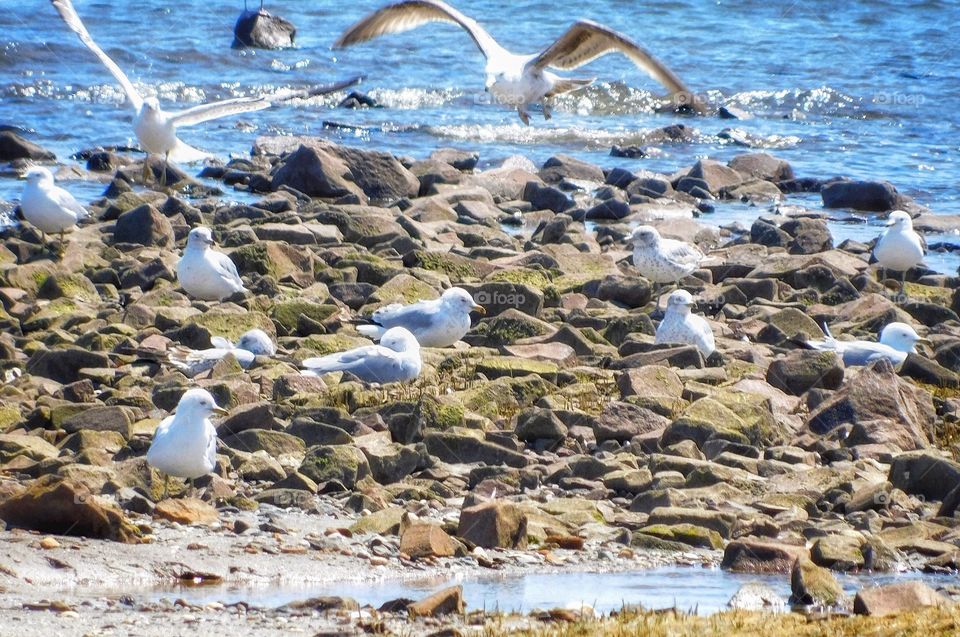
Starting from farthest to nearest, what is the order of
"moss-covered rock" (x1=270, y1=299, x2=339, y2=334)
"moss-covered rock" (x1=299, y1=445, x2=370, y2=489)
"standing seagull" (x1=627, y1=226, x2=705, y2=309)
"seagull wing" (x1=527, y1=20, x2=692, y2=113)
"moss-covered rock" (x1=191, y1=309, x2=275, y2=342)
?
1. "standing seagull" (x1=627, y1=226, x2=705, y2=309)
2. "seagull wing" (x1=527, y1=20, x2=692, y2=113)
3. "moss-covered rock" (x1=270, y1=299, x2=339, y2=334)
4. "moss-covered rock" (x1=191, y1=309, x2=275, y2=342)
5. "moss-covered rock" (x1=299, y1=445, x2=370, y2=489)

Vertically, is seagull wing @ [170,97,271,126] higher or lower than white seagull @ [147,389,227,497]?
higher

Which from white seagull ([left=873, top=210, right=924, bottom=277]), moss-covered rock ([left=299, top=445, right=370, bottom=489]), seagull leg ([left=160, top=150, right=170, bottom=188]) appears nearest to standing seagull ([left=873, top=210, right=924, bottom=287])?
white seagull ([left=873, top=210, right=924, bottom=277])

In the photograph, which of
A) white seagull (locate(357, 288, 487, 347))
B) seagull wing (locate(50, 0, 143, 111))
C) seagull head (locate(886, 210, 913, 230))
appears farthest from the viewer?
seagull wing (locate(50, 0, 143, 111))

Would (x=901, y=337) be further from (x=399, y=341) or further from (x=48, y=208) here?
(x=48, y=208)

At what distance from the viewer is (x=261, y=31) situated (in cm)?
2991

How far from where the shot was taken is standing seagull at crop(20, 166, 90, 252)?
12.7m

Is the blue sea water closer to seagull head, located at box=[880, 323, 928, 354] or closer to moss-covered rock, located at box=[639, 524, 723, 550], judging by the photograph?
seagull head, located at box=[880, 323, 928, 354]

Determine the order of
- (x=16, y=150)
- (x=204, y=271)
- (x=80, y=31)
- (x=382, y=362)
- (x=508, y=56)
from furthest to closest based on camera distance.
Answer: (x=16, y=150) → (x=80, y=31) → (x=508, y=56) → (x=204, y=271) → (x=382, y=362)

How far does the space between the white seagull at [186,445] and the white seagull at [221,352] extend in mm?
2055

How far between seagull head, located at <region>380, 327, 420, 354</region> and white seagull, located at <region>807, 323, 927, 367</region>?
2.79 meters

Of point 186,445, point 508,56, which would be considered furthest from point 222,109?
point 186,445

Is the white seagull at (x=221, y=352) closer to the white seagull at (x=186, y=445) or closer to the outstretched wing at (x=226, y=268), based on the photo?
the outstretched wing at (x=226, y=268)

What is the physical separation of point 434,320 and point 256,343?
3.86 feet

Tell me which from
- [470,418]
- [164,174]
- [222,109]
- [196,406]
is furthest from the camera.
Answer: [164,174]
